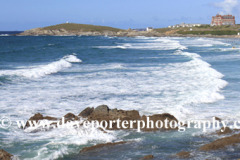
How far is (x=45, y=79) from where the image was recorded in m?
23.4

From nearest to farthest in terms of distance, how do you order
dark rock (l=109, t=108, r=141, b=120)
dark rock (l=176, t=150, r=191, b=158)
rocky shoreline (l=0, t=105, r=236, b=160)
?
dark rock (l=176, t=150, r=191, b=158) < rocky shoreline (l=0, t=105, r=236, b=160) < dark rock (l=109, t=108, r=141, b=120)

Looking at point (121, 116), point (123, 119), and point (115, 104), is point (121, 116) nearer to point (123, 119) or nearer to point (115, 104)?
point (123, 119)

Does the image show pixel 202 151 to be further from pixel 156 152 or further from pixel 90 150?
pixel 90 150

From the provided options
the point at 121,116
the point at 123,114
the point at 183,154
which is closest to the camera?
the point at 183,154

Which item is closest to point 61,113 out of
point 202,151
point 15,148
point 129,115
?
point 129,115

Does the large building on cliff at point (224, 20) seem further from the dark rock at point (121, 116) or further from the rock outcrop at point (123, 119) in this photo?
the rock outcrop at point (123, 119)
